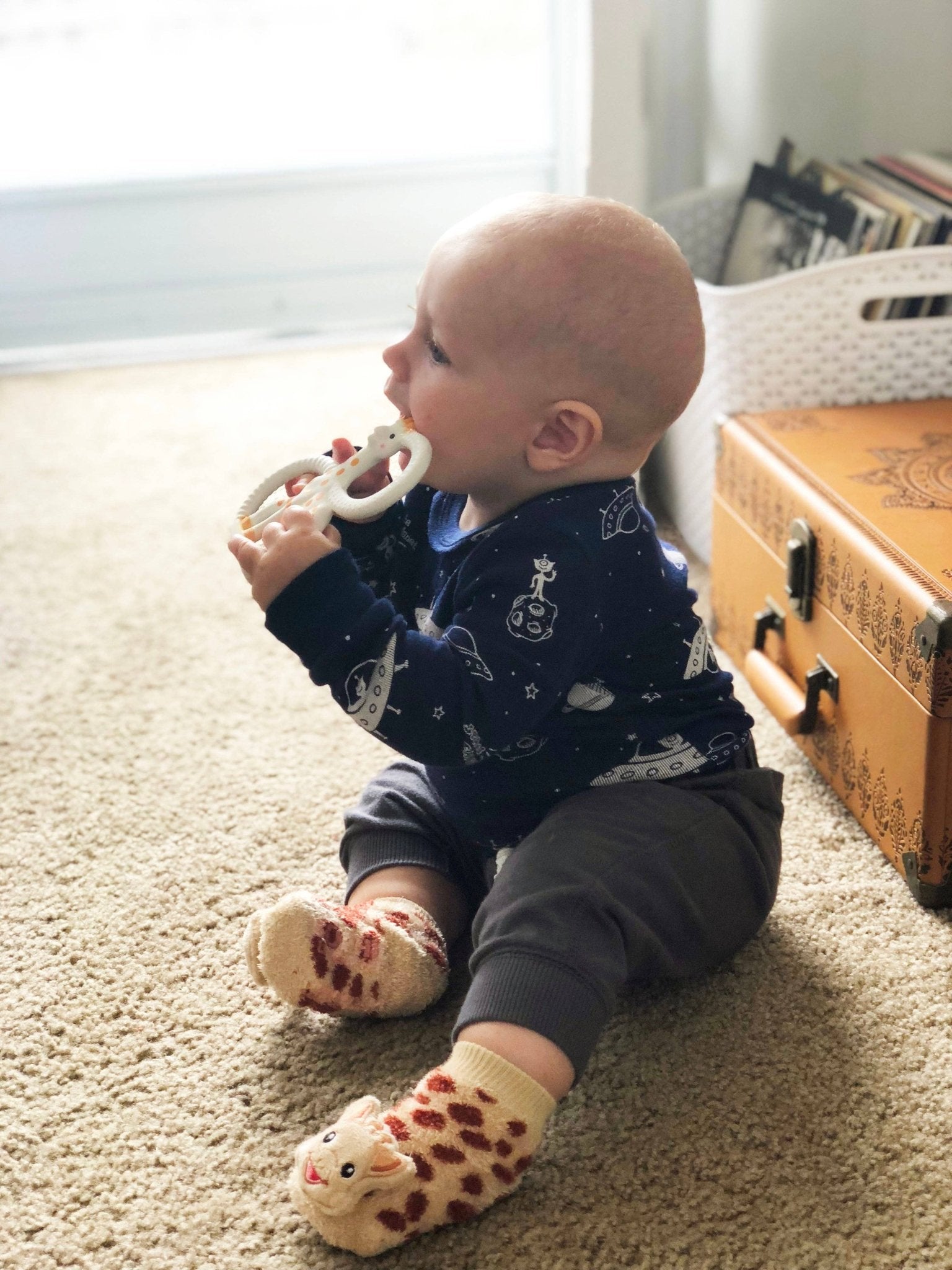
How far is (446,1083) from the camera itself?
703 millimetres

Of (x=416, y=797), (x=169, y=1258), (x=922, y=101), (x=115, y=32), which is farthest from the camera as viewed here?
(x=115, y=32)

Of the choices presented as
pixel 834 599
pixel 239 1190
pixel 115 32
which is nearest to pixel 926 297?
pixel 834 599

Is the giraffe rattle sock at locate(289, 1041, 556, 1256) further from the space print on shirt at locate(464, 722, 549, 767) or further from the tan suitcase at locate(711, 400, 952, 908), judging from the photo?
the tan suitcase at locate(711, 400, 952, 908)

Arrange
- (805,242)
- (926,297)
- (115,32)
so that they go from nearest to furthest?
1. (926,297)
2. (805,242)
3. (115,32)

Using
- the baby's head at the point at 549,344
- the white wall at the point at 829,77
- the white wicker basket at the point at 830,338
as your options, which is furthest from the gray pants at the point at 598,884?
the white wall at the point at 829,77

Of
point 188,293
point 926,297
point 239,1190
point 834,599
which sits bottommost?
point 188,293

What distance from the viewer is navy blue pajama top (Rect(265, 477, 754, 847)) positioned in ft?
2.44

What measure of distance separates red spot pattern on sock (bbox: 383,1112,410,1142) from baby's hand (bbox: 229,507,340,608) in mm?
302

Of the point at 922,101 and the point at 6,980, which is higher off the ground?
the point at 922,101

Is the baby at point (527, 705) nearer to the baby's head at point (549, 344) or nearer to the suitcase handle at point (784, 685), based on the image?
the baby's head at point (549, 344)

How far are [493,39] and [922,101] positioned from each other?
1.23 metres

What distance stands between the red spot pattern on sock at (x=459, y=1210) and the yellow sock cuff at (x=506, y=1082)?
0.18 ft

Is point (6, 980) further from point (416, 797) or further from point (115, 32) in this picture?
point (115, 32)

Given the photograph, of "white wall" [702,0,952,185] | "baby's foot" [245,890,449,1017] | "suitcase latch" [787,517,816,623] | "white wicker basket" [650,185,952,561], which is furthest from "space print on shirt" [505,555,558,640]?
"white wall" [702,0,952,185]
